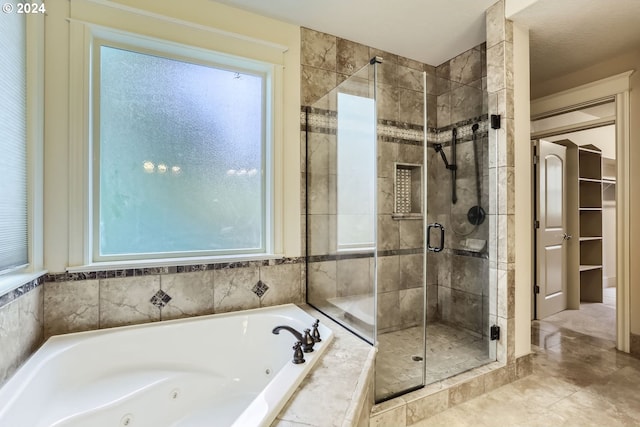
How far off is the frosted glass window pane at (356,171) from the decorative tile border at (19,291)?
176 centimetres

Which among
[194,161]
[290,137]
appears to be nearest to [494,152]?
[290,137]

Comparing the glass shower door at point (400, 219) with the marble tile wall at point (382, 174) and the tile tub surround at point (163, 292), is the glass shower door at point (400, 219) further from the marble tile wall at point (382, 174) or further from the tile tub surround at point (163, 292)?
the tile tub surround at point (163, 292)

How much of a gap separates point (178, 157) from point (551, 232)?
12.6 ft

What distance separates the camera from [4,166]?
4.32ft

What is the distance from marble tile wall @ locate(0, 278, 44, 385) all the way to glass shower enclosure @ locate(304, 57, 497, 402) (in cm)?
161

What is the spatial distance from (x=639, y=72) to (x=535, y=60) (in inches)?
29.7

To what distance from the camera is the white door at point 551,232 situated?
3270 mm

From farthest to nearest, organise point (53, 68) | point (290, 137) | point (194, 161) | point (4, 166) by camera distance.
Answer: point (290, 137) < point (194, 161) < point (53, 68) < point (4, 166)

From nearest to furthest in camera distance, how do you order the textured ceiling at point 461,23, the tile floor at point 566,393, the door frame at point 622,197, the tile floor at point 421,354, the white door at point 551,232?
the tile floor at point 566,393
the tile floor at point 421,354
the textured ceiling at point 461,23
the door frame at point 622,197
the white door at point 551,232

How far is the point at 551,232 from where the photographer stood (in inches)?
132

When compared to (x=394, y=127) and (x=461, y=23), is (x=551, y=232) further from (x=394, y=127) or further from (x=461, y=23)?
(x=461, y=23)

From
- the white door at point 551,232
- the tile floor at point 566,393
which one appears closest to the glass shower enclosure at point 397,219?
the tile floor at point 566,393

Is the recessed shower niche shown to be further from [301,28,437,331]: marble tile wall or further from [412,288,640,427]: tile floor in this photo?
[412,288,640,427]: tile floor

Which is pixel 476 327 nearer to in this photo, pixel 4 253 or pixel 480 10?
pixel 480 10
